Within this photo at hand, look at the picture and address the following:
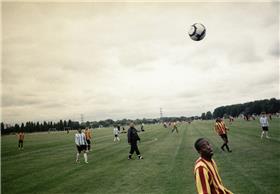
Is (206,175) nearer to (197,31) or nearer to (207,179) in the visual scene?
(207,179)

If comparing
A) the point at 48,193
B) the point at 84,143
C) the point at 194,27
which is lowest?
the point at 48,193

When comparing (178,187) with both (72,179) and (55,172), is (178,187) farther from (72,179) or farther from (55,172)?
(55,172)

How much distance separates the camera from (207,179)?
526 cm

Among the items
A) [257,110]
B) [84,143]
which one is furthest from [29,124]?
[84,143]

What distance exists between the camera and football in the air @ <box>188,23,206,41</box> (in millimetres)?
13797

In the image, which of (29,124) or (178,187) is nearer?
(178,187)

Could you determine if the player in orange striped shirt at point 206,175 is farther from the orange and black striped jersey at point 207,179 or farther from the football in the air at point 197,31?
the football in the air at point 197,31

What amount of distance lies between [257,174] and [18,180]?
1107 centimetres

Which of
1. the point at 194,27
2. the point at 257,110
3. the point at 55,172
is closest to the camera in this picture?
the point at 194,27

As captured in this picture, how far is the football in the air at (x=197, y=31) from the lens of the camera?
1380 cm

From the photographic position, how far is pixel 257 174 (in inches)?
523

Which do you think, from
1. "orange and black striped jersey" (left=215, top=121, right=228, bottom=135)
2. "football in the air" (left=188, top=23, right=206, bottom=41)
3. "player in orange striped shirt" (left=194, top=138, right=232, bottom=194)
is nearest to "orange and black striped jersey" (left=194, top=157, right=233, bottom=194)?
"player in orange striped shirt" (left=194, top=138, right=232, bottom=194)

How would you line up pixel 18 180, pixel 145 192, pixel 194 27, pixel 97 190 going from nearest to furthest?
1. pixel 145 192
2. pixel 97 190
3. pixel 194 27
4. pixel 18 180

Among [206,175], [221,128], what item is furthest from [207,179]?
[221,128]
